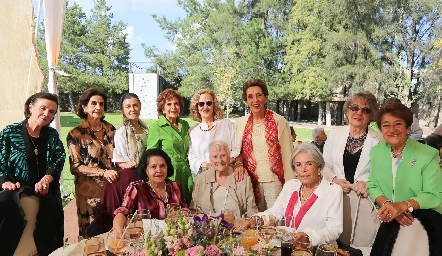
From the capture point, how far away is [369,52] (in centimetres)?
2273

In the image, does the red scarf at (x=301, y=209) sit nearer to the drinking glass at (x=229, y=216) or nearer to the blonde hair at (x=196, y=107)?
the drinking glass at (x=229, y=216)

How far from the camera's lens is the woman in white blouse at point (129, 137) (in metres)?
3.36

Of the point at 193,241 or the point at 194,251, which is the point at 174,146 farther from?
the point at 194,251

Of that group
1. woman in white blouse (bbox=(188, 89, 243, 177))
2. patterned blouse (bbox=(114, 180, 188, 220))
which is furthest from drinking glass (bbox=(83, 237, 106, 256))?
woman in white blouse (bbox=(188, 89, 243, 177))

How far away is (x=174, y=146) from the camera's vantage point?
3391mm

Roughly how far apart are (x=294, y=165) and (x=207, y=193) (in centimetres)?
87

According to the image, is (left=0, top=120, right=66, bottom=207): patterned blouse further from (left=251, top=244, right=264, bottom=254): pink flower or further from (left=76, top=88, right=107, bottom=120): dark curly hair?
(left=251, top=244, right=264, bottom=254): pink flower

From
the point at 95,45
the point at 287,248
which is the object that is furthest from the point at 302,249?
the point at 95,45

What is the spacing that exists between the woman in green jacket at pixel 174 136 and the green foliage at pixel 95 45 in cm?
3156

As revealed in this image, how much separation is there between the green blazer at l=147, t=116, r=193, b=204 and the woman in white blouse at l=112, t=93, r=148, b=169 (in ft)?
0.59

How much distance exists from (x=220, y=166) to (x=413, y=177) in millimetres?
1494

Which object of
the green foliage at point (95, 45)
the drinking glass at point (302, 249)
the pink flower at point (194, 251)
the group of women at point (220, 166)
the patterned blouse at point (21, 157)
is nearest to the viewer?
the pink flower at point (194, 251)

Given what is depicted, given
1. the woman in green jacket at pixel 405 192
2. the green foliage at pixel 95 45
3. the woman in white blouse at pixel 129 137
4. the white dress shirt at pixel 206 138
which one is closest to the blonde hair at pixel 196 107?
the white dress shirt at pixel 206 138

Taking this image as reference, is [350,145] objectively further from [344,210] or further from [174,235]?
[174,235]
